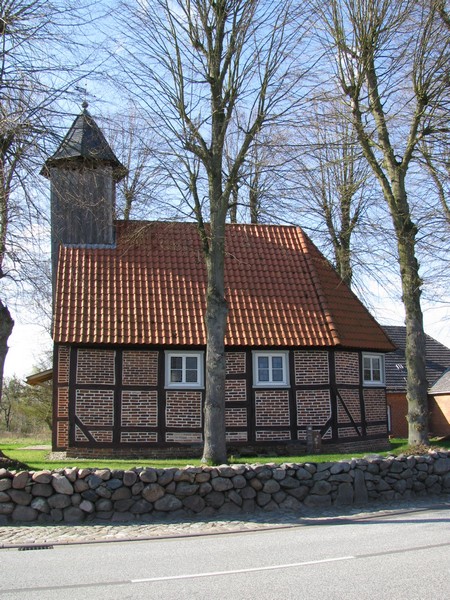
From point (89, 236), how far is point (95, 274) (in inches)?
79.3

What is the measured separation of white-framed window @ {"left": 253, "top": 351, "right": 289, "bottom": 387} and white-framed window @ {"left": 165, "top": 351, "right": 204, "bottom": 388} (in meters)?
1.46

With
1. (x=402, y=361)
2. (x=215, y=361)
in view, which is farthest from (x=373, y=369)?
(x=402, y=361)

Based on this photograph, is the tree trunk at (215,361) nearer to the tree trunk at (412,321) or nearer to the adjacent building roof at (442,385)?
the tree trunk at (412,321)

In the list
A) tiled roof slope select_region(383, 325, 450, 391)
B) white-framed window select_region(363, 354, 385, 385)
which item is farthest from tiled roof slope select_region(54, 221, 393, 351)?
tiled roof slope select_region(383, 325, 450, 391)

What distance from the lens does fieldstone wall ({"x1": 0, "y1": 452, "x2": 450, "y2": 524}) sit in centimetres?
982

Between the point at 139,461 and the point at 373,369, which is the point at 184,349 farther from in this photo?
the point at 373,369

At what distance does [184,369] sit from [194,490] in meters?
7.15

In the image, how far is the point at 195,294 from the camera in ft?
60.9

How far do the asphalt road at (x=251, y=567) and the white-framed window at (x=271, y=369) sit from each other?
325 inches

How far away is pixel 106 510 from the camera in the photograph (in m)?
10.0

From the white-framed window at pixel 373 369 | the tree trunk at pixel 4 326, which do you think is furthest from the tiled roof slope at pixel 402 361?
the tree trunk at pixel 4 326

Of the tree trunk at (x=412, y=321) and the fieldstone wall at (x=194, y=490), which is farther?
the tree trunk at (x=412, y=321)

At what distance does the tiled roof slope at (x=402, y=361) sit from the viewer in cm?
3011

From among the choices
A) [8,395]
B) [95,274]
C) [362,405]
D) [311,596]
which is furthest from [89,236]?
[8,395]
